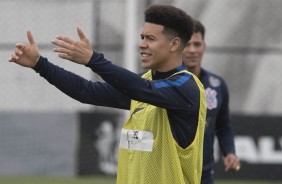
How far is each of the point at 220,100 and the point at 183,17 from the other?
2214 millimetres

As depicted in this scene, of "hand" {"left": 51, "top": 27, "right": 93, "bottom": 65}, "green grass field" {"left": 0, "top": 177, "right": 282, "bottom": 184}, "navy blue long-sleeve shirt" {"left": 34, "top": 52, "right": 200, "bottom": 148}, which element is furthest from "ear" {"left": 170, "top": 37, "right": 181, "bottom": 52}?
"green grass field" {"left": 0, "top": 177, "right": 282, "bottom": 184}

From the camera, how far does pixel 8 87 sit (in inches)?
510

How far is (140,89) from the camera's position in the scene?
15.6 feet

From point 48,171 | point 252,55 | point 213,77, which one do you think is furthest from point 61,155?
point 213,77

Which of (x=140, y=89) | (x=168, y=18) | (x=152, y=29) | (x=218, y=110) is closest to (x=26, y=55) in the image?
(x=140, y=89)

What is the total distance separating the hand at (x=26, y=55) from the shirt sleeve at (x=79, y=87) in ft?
→ 0.21

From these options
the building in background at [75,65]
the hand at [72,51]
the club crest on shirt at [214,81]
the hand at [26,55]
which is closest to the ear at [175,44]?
the hand at [72,51]

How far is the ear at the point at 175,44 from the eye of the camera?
16.8ft

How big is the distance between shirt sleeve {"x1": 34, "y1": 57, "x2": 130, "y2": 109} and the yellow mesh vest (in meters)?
0.36

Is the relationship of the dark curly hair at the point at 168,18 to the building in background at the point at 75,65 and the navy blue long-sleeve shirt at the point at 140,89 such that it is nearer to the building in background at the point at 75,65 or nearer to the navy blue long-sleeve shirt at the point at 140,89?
the navy blue long-sleeve shirt at the point at 140,89

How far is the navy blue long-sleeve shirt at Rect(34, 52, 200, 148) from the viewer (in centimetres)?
469

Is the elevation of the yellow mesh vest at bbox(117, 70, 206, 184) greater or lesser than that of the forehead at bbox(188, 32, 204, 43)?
lesser

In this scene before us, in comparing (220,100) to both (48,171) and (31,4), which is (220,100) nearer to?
(48,171)

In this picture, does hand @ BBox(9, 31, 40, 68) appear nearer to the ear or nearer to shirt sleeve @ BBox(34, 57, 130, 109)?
shirt sleeve @ BBox(34, 57, 130, 109)
